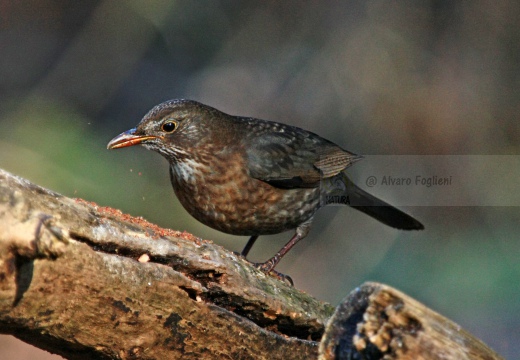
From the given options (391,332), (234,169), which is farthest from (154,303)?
(234,169)

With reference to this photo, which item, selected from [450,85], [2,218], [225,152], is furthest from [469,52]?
[2,218]

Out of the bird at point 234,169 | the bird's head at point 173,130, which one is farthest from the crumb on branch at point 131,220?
the bird's head at point 173,130

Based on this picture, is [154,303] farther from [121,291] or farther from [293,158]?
[293,158]

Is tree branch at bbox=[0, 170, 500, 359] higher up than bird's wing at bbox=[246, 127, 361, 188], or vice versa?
bird's wing at bbox=[246, 127, 361, 188]

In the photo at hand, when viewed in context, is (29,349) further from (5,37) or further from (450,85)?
(450,85)

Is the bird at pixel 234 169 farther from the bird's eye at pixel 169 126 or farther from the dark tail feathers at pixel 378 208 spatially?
the dark tail feathers at pixel 378 208

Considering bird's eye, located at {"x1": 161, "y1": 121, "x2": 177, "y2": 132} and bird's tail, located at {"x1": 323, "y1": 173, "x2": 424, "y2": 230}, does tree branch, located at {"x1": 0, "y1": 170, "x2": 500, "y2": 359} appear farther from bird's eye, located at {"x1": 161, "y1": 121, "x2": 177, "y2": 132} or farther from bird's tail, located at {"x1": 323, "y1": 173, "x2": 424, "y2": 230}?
bird's tail, located at {"x1": 323, "y1": 173, "x2": 424, "y2": 230}

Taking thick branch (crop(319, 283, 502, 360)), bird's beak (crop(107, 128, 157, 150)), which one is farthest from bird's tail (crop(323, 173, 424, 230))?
thick branch (crop(319, 283, 502, 360))

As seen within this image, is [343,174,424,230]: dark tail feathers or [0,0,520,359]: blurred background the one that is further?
[0,0,520,359]: blurred background
